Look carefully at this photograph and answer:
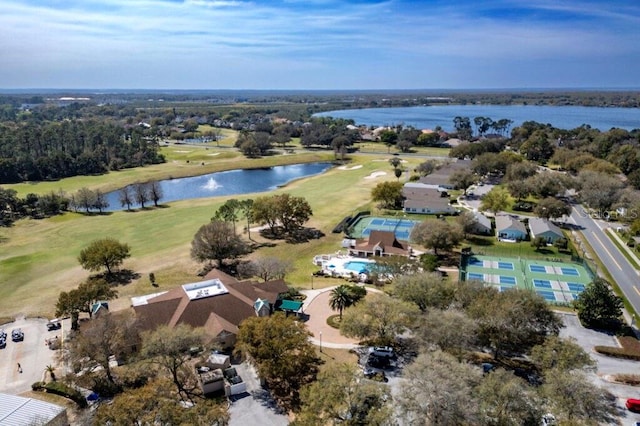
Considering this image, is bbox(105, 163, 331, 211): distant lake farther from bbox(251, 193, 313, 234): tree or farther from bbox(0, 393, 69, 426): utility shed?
bbox(0, 393, 69, 426): utility shed

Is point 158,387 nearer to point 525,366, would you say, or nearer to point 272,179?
point 525,366

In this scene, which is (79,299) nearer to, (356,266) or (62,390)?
(62,390)

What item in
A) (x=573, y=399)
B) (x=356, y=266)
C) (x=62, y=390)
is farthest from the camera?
(x=356, y=266)

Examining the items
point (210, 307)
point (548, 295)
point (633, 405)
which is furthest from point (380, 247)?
point (633, 405)

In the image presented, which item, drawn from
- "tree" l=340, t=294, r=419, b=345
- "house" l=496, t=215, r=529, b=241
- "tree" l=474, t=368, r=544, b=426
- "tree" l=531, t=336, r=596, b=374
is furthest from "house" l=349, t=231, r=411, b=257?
"tree" l=474, t=368, r=544, b=426

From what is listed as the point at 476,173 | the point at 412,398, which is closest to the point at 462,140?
the point at 476,173

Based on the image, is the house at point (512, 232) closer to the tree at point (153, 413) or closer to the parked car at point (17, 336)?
the tree at point (153, 413)
